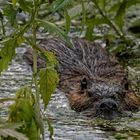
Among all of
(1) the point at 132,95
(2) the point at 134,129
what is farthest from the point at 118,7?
(2) the point at 134,129

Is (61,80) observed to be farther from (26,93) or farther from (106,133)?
(26,93)

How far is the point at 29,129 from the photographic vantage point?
3340 millimetres

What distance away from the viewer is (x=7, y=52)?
145 inches

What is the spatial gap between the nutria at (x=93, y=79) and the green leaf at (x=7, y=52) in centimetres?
149

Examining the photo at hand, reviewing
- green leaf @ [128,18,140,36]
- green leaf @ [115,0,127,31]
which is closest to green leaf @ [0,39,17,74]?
green leaf @ [115,0,127,31]

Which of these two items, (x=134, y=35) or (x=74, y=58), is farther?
(x=134, y=35)

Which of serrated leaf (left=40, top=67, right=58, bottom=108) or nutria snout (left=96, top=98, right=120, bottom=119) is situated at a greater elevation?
serrated leaf (left=40, top=67, right=58, bottom=108)

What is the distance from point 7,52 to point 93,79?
3189 millimetres

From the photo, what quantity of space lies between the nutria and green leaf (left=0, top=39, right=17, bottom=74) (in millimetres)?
1494

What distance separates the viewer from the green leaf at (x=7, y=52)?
3678 millimetres

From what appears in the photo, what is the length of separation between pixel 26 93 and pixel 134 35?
6467mm

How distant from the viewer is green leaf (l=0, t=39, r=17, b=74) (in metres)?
3.68

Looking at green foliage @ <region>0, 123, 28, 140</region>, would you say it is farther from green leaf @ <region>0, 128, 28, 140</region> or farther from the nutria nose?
the nutria nose

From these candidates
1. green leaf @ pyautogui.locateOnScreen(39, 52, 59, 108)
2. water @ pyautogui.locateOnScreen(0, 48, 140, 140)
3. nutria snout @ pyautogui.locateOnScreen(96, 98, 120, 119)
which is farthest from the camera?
nutria snout @ pyautogui.locateOnScreen(96, 98, 120, 119)
